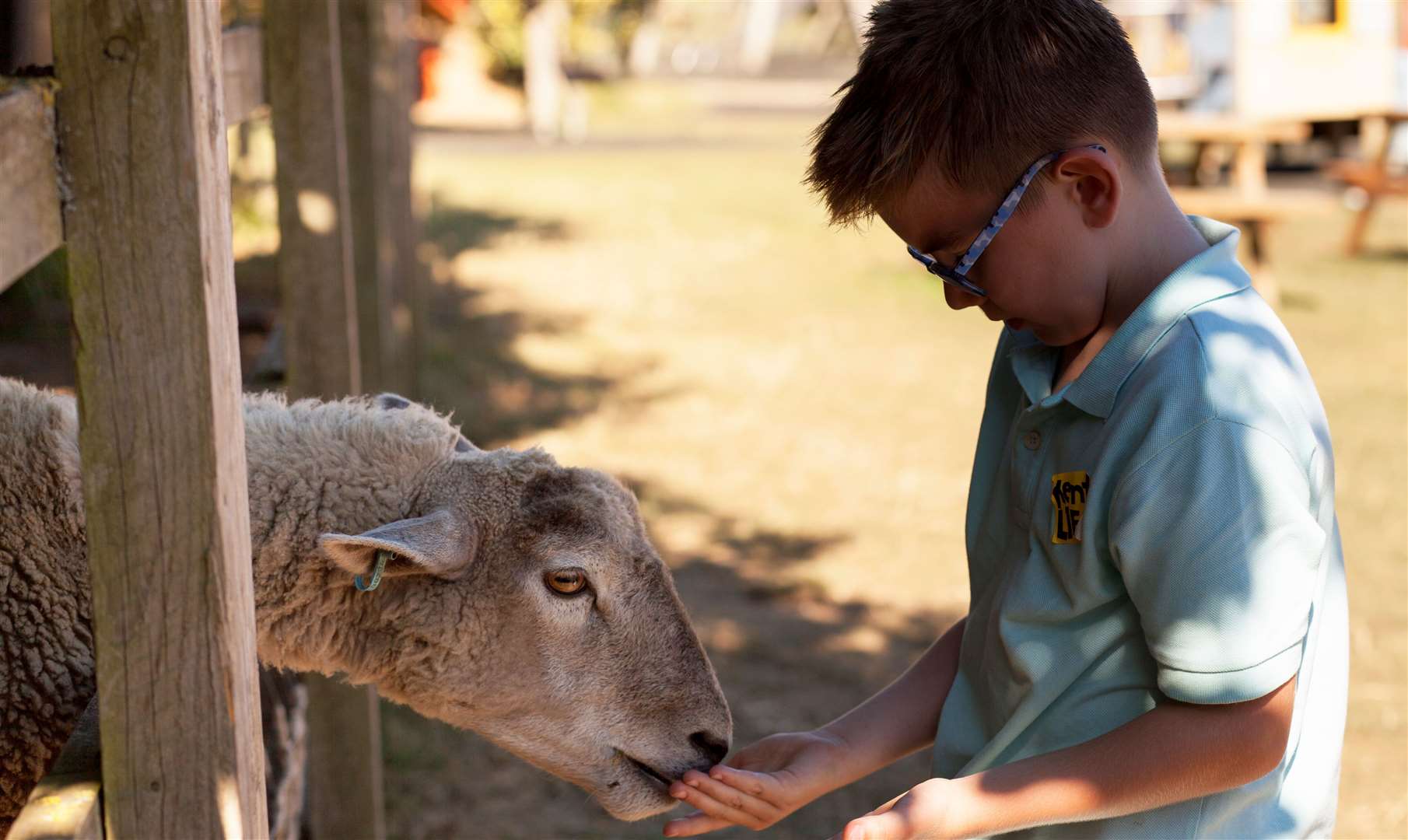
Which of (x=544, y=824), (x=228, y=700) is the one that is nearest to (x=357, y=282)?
(x=544, y=824)

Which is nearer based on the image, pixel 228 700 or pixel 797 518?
pixel 228 700

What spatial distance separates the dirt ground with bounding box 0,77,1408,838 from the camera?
4.84 metres

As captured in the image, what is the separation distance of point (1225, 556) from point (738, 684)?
3.72m

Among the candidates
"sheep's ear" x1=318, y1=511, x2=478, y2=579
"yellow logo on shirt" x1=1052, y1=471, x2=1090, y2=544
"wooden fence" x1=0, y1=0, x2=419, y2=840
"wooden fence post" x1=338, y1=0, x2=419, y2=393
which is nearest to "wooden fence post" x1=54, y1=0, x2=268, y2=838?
"wooden fence" x1=0, y1=0, x2=419, y2=840

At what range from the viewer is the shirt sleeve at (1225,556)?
1654 mm

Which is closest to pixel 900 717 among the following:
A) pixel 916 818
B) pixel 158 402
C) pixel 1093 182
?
pixel 916 818

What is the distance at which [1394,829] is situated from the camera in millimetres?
4262

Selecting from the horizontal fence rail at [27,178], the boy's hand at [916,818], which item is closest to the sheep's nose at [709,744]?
the boy's hand at [916,818]

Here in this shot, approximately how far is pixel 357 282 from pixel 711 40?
155 feet

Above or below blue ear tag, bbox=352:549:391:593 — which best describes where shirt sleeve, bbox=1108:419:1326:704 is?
above

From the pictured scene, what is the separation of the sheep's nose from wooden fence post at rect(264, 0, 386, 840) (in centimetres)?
146

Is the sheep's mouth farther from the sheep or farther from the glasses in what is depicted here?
the glasses

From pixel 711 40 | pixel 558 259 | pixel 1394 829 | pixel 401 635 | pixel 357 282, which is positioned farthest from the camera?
pixel 711 40

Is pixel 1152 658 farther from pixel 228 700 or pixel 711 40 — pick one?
pixel 711 40
